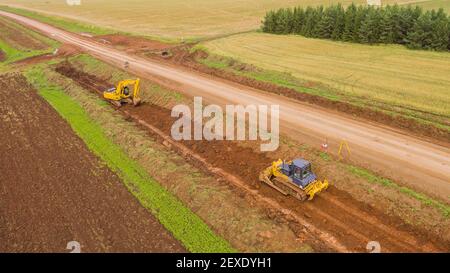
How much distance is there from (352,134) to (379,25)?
1150 inches

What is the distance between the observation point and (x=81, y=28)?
3120 inches

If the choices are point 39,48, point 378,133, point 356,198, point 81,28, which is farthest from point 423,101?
point 81,28

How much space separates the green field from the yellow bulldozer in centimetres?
4777

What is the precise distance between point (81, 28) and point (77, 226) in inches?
2731

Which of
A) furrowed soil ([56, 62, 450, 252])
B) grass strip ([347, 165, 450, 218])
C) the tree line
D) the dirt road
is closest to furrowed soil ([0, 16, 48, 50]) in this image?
the dirt road

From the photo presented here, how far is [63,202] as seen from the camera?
22.1m

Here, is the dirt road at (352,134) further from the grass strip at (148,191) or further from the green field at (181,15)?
the green field at (181,15)

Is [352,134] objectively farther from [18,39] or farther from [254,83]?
[18,39]

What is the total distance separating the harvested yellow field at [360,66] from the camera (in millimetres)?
34312

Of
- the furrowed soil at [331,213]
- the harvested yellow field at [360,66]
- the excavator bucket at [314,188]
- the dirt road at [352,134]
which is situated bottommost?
the furrowed soil at [331,213]

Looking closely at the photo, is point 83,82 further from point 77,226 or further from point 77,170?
point 77,226

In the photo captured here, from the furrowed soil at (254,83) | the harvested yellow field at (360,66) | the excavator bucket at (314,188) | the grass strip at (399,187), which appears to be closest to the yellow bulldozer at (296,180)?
the excavator bucket at (314,188)

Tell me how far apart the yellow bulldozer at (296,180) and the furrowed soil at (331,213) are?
476 mm

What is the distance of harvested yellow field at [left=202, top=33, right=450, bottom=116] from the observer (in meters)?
34.3
